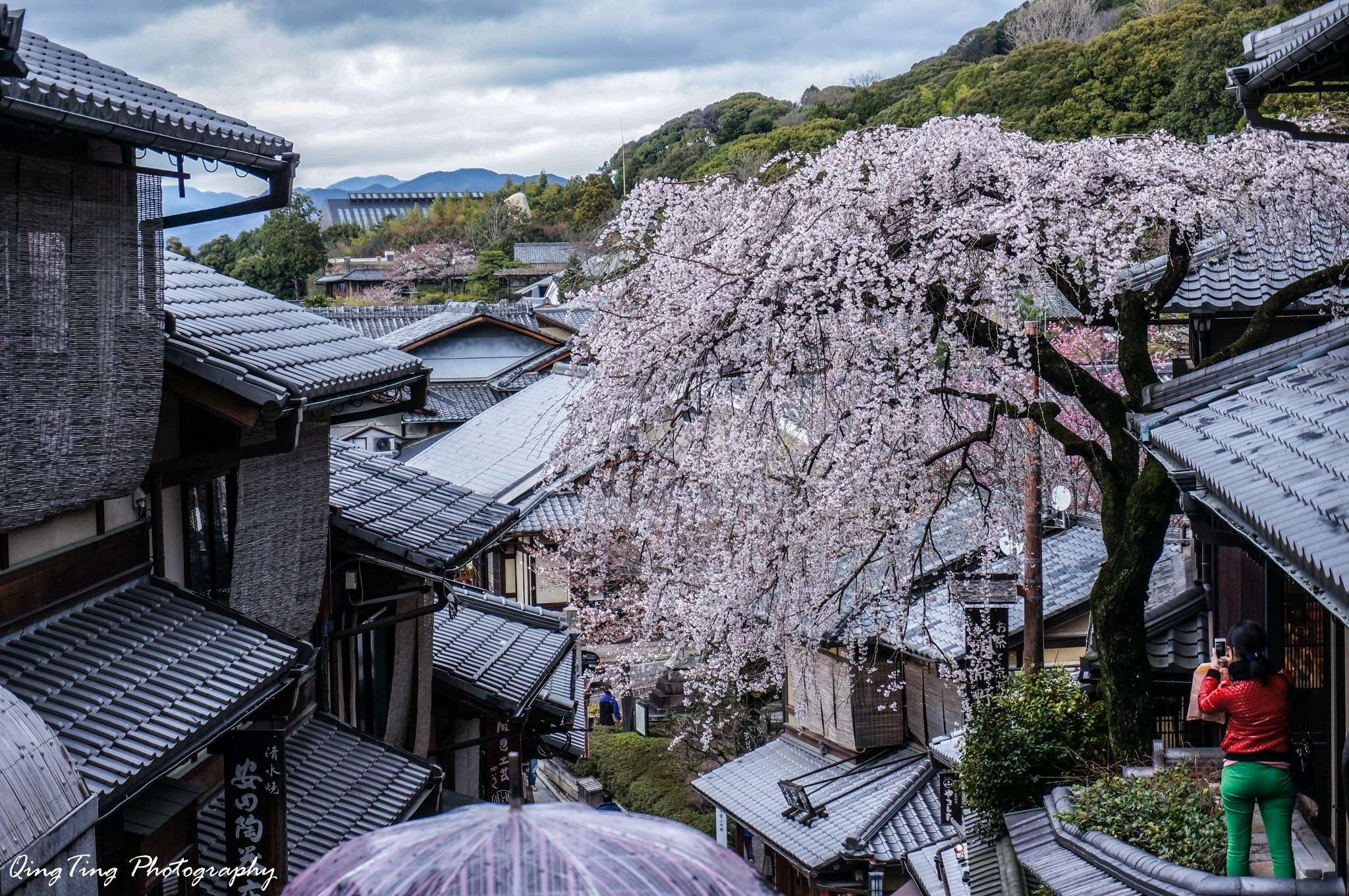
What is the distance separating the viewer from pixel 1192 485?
6234 millimetres

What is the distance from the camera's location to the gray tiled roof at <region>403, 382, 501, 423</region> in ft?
117

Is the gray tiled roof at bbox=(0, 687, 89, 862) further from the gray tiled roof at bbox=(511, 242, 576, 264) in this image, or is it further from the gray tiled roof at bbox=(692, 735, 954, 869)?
the gray tiled roof at bbox=(511, 242, 576, 264)

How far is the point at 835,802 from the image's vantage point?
696 inches

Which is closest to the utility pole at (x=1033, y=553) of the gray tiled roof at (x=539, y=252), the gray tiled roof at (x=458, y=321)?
the gray tiled roof at (x=458, y=321)

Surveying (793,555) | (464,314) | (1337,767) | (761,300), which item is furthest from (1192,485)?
(464,314)

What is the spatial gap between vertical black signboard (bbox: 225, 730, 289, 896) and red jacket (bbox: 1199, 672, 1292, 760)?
5633 mm

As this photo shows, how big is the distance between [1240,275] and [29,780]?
1111 centimetres

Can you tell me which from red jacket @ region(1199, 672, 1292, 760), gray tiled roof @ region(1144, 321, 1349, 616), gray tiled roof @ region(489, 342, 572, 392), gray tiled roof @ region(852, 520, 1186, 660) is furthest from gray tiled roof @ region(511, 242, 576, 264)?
red jacket @ region(1199, 672, 1292, 760)

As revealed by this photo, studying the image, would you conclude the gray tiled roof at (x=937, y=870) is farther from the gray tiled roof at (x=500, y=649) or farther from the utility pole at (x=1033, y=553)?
the gray tiled roof at (x=500, y=649)

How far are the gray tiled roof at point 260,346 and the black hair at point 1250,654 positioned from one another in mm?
5683

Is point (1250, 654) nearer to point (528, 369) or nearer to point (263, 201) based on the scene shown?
point (263, 201)

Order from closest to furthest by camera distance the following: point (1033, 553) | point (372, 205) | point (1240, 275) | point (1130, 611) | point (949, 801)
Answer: point (1130, 611) < point (1240, 275) < point (1033, 553) < point (949, 801) < point (372, 205)

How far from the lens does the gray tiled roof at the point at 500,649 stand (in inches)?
495

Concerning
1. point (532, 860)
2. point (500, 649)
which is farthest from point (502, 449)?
point (532, 860)
